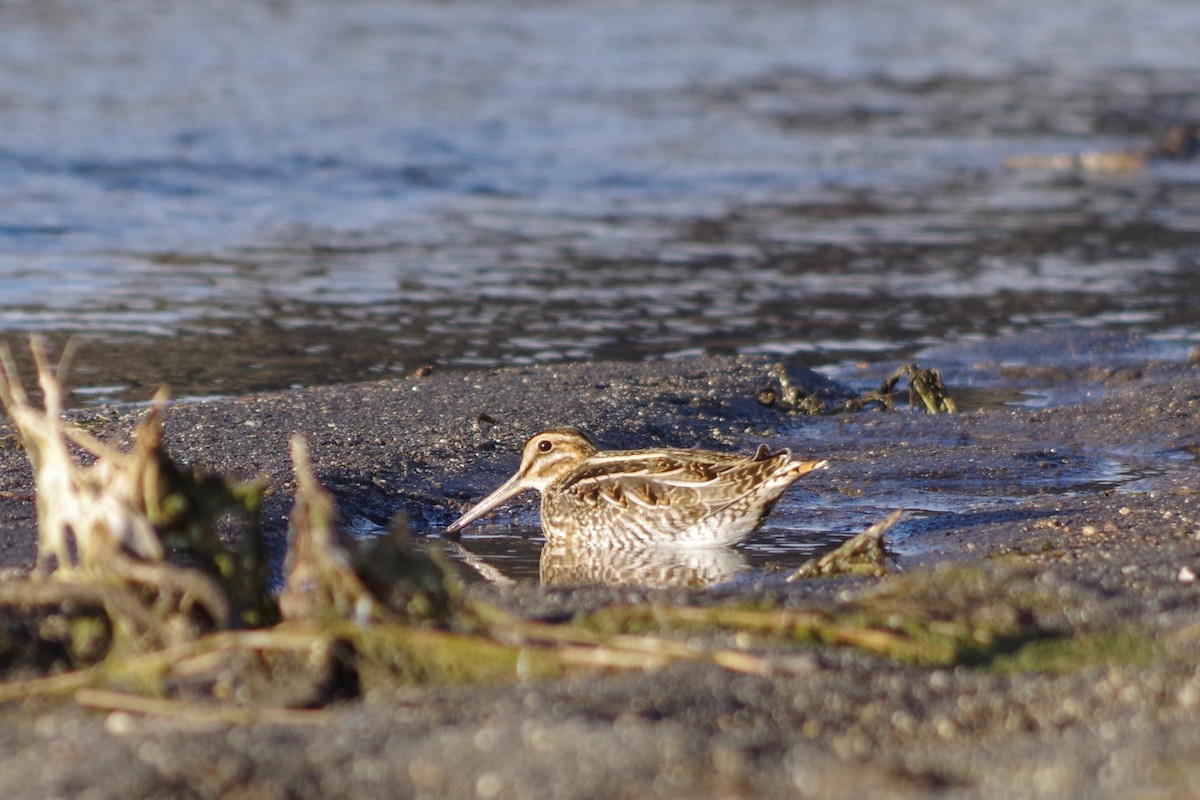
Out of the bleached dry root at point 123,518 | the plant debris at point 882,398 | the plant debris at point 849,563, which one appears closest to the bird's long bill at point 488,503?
the plant debris at point 849,563

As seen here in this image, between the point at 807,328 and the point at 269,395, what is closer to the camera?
the point at 269,395

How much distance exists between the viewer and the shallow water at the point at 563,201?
12.2 meters

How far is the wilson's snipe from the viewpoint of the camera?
24.0 feet

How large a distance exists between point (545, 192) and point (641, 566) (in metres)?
12.0

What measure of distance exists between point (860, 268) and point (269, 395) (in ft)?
23.3

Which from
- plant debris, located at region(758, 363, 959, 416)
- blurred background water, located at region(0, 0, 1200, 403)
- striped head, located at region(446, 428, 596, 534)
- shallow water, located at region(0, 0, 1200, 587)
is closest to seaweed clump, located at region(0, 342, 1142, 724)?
shallow water, located at region(0, 0, 1200, 587)

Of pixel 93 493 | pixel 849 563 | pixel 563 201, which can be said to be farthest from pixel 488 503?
pixel 563 201

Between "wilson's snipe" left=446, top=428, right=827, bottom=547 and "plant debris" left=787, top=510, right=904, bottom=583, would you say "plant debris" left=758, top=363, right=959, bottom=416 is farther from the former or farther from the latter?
"plant debris" left=787, top=510, right=904, bottom=583

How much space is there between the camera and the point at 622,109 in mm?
24609

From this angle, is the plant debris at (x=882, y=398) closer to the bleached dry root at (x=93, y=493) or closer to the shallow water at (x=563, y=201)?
the shallow water at (x=563, y=201)

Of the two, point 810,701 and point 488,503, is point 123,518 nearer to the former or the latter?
point 810,701

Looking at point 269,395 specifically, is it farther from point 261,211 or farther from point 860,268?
point 261,211

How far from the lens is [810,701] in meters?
4.17

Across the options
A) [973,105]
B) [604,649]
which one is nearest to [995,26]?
[973,105]
